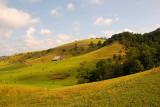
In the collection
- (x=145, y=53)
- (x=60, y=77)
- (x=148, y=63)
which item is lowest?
(x=60, y=77)

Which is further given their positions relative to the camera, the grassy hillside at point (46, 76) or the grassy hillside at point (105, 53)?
the grassy hillside at point (105, 53)

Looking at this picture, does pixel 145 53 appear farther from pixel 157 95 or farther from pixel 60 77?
pixel 60 77

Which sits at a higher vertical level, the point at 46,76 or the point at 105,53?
the point at 105,53

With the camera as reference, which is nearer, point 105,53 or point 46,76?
point 46,76

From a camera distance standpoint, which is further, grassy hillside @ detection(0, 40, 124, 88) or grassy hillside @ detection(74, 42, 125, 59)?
grassy hillside @ detection(74, 42, 125, 59)

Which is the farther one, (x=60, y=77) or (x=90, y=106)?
(x=60, y=77)

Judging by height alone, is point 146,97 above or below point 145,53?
below

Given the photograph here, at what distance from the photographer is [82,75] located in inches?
2292

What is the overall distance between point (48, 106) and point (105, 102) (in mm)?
10424

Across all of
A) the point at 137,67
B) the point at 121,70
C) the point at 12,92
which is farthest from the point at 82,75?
the point at 12,92

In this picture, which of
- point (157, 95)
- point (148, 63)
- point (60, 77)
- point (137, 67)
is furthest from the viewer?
point (60, 77)

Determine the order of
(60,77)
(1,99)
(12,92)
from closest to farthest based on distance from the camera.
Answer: (1,99) → (12,92) → (60,77)

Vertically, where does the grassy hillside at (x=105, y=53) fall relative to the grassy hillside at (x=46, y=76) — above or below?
above

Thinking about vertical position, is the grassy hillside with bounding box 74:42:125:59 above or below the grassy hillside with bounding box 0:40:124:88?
above
